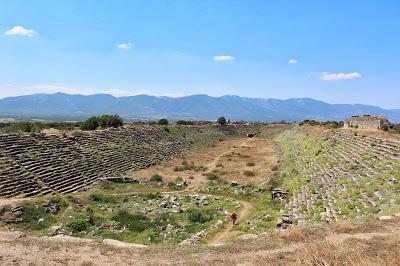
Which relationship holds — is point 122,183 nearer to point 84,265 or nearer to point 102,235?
point 102,235

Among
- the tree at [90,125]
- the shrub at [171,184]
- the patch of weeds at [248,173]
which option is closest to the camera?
the shrub at [171,184]

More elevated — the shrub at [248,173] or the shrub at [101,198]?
the shrub at [101,198]

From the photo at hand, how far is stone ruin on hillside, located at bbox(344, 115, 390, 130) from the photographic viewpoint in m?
53.2

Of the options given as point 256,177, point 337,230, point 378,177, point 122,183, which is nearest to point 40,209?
point 122,183

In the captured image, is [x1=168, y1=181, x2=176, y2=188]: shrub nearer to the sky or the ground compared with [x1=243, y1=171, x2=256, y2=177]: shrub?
nearer to the ground

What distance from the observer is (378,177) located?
82.9 ft

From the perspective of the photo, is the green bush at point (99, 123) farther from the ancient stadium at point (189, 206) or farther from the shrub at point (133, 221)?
the shrub at point (133, 221)

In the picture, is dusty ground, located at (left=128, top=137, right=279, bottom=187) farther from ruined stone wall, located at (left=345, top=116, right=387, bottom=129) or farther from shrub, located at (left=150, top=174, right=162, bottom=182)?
ruined stone wall, located at (left=345, top=116, right=387, bottom=129)

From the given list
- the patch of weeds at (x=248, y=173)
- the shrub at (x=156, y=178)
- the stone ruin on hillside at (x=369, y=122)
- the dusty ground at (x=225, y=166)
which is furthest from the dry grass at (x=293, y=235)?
the stone ruin on hillside at (x=369, y=122)

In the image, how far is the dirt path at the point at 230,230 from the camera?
20.2 metres

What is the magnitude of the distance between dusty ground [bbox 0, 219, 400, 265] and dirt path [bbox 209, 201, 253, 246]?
10.2 feet

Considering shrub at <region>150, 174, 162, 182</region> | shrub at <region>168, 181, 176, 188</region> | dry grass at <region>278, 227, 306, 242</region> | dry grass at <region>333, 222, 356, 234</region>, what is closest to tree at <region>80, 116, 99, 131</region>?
shrub at <region>150, 174, 162, 182</region>

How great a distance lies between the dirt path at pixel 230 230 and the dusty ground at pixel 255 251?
123 inches

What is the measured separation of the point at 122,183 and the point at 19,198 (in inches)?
477
